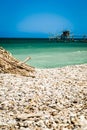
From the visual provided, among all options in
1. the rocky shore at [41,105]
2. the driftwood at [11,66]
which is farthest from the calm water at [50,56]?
the rocky shore at [41,105]

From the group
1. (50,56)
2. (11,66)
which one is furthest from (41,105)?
(50,56)

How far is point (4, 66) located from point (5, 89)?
358 cm

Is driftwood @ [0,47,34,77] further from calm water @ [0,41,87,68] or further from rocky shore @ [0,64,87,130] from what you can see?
calm water @ [0,41,87,68]

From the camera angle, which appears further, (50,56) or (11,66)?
(50,56)

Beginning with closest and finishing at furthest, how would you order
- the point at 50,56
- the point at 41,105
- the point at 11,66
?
the point at 41,105, the point at 11,66, the point at 50,56

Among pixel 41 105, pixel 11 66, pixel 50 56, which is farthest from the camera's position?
pixel 50 56

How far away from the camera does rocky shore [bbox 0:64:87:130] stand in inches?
253

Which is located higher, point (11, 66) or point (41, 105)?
point (11, 66)

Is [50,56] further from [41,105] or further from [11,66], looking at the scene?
[41,105]

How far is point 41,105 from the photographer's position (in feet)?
25.5

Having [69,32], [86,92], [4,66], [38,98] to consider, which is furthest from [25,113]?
[69,32]

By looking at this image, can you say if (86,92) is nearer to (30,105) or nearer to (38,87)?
(38,87)

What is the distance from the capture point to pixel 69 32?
486ft

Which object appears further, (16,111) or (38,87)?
(38,87)
